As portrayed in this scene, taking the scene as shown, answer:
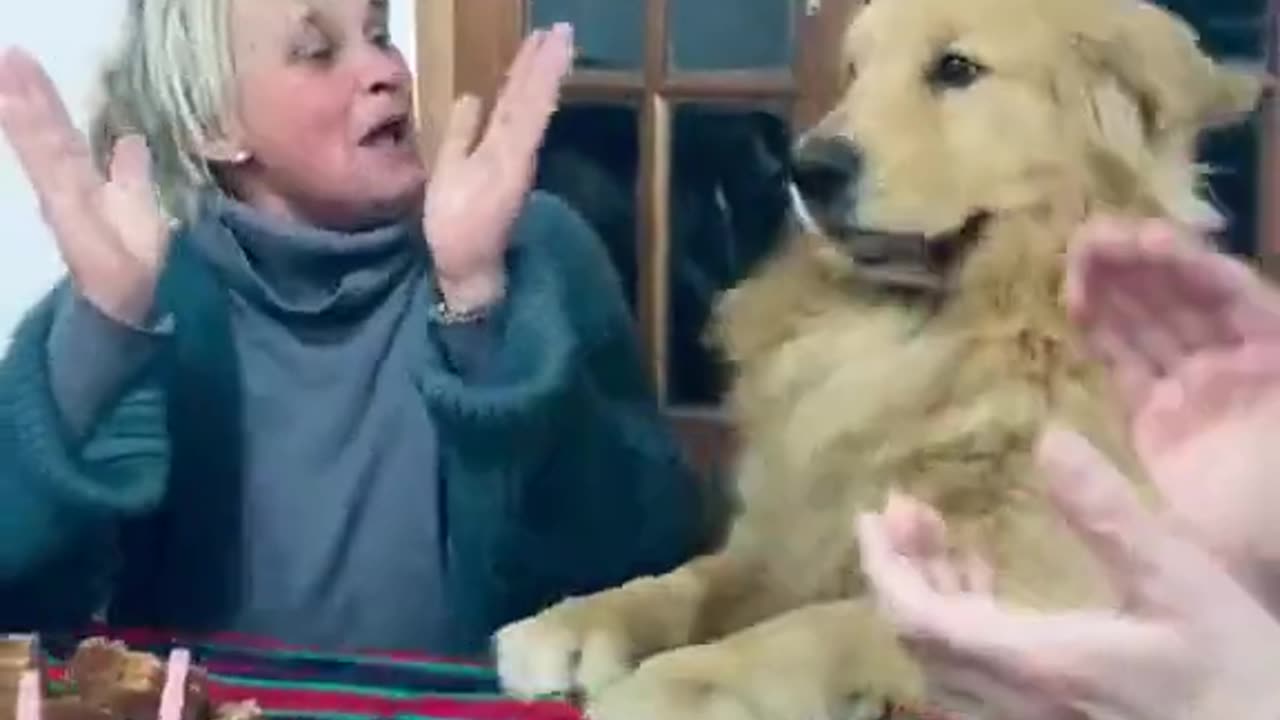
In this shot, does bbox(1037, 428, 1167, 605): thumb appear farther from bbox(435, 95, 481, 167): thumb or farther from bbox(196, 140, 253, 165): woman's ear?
bbox(196, 140, 253, 165): woman's ear

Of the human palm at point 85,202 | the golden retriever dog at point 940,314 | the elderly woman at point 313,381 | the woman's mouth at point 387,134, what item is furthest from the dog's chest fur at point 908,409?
the human palm at point 85,202

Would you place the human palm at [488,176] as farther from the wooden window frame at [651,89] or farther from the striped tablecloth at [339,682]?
the striped tablecloth at [339,682]

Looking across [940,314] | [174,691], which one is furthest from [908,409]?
[174,691]

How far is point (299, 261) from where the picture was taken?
37.4 inches

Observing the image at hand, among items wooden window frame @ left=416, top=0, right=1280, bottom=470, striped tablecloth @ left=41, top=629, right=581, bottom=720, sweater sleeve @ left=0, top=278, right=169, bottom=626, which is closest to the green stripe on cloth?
striped tablecloth @ left=41, top=629, right=581, bottom=720

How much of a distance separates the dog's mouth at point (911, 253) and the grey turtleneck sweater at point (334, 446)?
0.25 m

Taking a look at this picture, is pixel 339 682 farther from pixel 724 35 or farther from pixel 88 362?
pixel 724 35

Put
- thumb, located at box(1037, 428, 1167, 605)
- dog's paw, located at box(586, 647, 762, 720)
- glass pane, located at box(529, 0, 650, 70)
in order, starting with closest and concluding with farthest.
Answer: thumb, located at box(1037, 428, 1167, 605) → dog's paw, located at box(586, 647, 762, 720) → glass pane, located at box(529, 0, 650, 70)

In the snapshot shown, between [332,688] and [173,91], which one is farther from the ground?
[173,91]

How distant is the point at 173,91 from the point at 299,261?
0.38 feet

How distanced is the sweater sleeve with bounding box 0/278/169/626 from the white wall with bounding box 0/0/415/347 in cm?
4

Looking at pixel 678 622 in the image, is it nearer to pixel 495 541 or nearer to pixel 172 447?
pixel 495 541

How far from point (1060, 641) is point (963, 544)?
234 millimetres

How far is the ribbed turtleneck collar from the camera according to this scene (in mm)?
948
